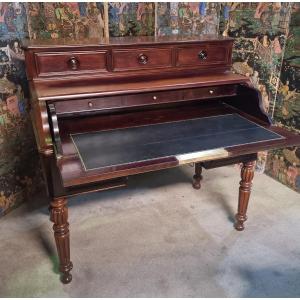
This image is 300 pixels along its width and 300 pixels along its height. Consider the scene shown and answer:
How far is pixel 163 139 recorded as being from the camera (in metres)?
1.53

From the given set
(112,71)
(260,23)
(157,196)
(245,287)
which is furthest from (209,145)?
(260,23)

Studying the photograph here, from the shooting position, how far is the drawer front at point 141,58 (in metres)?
1.74

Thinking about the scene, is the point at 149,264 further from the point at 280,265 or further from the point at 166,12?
the point at 166,12

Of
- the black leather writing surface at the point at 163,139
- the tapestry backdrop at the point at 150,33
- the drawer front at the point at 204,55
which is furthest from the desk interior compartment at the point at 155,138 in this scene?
the tapestry backdrop at the point at 150,33

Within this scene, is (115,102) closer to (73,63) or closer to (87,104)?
(87,104)

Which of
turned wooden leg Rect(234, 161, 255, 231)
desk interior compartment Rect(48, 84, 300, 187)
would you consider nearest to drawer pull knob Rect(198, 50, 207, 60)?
desk interior compartment Rect(48, 84, 300, 187)

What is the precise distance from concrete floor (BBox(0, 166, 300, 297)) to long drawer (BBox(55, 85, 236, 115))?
852 millimetres

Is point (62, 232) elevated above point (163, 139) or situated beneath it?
situated beneath

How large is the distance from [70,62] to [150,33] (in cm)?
93

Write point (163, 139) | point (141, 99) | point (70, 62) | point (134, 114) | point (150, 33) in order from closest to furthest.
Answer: point (163, 139), point (70, 62), point (141, 99), point (134, 114), point (150, 33)

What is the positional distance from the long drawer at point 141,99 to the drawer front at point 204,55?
6.7 inches

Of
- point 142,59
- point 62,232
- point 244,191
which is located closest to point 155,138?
point 142,59

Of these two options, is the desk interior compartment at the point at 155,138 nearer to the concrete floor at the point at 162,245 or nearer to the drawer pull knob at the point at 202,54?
the drawer pull knob at the point at 202,54

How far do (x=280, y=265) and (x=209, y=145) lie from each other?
89 centimetres
